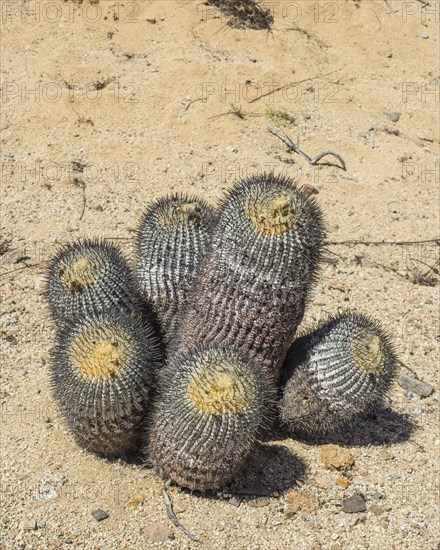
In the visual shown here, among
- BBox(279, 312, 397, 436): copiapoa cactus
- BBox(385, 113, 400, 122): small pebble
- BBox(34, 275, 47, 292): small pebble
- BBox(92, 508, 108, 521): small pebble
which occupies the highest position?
BBox(279, 312, 397, 436): copiapoa cactus

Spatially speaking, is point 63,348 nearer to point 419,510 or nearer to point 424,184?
point 419,510

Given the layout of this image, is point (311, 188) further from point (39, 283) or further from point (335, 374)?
point (335, 374)

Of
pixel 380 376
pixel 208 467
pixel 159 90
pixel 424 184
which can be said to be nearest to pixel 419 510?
pixel 380 376

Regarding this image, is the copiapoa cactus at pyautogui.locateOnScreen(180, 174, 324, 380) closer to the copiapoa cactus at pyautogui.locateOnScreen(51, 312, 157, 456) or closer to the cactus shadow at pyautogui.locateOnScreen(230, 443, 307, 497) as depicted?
the copiapoa cactus at pyautogui.locateOnScreen(51, 312, 157, 456)

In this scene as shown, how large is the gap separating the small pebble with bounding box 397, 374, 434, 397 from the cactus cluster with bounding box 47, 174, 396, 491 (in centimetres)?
112

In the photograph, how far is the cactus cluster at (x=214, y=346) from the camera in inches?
151

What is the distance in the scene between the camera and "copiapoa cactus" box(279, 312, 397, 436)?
4250 millimetres

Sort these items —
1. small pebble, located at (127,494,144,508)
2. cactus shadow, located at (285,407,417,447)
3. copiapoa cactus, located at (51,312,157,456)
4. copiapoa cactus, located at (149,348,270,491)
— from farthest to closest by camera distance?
1. cactus shadow, located at (285,407,417,447)
2. small pebble, located at (127,494,144,508)
3. copiapoa cactus, located at (51,312,157,456)
4. copiapoa cactus, located at (149,348,270,491)

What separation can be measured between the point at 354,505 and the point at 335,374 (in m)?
0.81

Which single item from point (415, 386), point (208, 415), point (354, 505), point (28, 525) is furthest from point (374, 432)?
point (28, 525)

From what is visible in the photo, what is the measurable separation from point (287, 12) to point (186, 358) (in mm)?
8511

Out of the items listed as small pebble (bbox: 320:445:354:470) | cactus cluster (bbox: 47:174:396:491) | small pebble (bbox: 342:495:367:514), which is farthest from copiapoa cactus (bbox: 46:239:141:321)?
small pebble (bbox: 342:495:367:514)

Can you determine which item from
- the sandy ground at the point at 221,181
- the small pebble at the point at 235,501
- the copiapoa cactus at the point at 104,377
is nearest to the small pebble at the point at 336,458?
the sandy ground at the point at 221,181

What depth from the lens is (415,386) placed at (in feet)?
17.7
